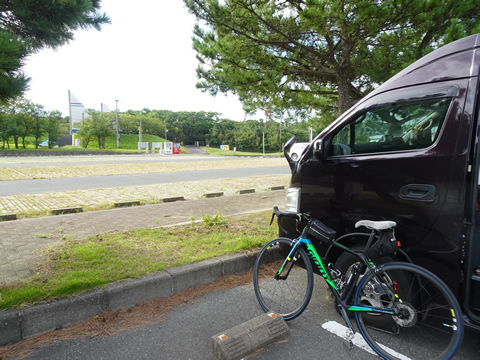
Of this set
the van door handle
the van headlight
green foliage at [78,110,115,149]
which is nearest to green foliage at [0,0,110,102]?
the van headlight

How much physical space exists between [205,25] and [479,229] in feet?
21.8

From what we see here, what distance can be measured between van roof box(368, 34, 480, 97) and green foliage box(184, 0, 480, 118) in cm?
366

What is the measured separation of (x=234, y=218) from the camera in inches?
245

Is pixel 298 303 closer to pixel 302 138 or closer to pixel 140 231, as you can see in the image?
pixel 140 231

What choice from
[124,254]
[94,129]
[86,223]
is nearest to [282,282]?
[124,254]

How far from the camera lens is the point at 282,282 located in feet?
10.8

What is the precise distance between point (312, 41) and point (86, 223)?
6.39 meters

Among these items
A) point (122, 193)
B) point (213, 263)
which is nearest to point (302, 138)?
point (122, 193)

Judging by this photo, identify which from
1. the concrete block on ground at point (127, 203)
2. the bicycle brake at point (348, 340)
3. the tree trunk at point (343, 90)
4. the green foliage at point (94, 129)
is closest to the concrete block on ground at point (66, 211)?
the concrete block on ground at point (127, 203)

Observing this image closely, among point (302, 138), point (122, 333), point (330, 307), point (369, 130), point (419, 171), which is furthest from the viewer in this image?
point (302, 138)

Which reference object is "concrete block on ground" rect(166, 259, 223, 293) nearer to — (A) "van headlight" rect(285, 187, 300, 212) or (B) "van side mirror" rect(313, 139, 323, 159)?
(A) "van headlight" rect(285, 187, 300, 212)

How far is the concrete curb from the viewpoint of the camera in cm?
263

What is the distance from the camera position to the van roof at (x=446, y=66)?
7.64 feet

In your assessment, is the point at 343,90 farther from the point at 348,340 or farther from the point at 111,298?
the point at 111,298
